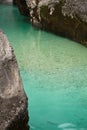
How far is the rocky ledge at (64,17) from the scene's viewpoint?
13.3m

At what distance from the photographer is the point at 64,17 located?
14.3 m

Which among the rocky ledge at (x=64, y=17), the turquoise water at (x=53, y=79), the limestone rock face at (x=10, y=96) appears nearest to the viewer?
the limestone rock face at (x=10, y=96)

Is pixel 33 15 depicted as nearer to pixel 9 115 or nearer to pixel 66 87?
pixel 66 87

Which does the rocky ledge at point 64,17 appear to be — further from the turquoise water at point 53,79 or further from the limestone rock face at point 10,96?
the limestone rock face at point 10,96

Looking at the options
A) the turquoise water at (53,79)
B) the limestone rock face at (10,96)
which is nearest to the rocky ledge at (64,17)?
the turquoise water at (53,79)

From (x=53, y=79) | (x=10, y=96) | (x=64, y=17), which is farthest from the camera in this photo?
(x=64, y=17)

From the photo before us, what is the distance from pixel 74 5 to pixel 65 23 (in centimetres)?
85

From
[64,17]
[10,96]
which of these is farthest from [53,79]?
[64,17]

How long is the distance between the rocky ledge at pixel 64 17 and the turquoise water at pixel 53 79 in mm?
411

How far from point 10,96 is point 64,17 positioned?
31.7 ft

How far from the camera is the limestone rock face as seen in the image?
15.8 ft

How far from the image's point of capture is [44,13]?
1598 cm

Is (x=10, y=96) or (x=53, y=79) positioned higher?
(x=10, y=96)

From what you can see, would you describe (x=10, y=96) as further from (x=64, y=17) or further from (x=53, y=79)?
(x=64, y=17)
